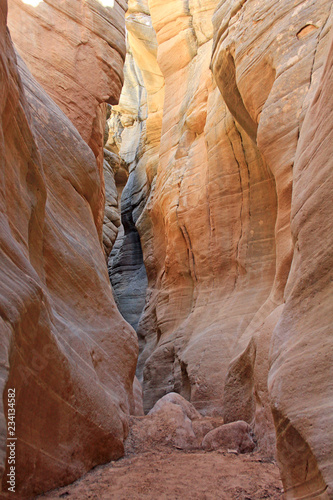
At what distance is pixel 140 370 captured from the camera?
1476 cm

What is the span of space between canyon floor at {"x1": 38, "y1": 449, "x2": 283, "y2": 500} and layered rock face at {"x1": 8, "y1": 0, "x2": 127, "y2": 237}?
260 inches

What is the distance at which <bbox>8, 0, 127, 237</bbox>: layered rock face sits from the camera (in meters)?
9.25

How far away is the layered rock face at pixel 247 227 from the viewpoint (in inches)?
140

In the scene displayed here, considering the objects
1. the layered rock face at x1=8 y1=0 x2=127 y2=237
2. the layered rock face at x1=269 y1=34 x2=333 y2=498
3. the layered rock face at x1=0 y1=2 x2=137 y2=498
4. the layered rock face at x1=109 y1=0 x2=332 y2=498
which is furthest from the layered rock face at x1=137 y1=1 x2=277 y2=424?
the layered rock face at x1=269 y1=34 x2=333 y2=498

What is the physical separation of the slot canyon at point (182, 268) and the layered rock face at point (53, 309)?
0.08 ft

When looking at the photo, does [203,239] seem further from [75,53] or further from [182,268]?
[75,53]

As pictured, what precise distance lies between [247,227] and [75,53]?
5.67m

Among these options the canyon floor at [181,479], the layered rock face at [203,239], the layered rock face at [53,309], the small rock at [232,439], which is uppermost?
the layered rock face at [203,239]

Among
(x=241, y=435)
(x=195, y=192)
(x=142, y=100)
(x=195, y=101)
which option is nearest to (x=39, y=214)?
(x=241, y=435)

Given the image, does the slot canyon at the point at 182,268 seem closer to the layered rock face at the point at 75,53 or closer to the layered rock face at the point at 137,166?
the layered rock face at the point at 75,53

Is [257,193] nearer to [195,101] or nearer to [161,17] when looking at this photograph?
[195,101]

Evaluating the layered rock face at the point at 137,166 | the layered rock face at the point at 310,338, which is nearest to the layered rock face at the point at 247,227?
the layered rock face at the point at 310,338

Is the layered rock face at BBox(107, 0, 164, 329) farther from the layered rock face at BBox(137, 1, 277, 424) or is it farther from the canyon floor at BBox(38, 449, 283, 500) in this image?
the canyon floor at BBox(38, 449, 283, 500)

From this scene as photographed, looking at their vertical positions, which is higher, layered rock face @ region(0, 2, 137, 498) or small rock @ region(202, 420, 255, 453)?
layered rock face @ region(0, 2, 137, 498)
